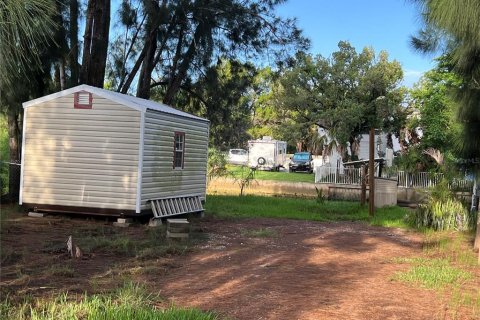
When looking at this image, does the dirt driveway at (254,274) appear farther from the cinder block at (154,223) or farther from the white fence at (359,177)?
the white fence at (359,177)

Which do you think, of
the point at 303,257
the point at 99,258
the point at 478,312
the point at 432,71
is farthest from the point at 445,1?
the point at 432,71

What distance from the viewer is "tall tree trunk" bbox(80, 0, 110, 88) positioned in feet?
48.3

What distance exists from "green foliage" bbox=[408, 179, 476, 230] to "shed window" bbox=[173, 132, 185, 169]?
5.94 metres

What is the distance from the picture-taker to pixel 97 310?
4516 millimetres

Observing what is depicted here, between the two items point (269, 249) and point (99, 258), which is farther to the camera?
point (269, 249)

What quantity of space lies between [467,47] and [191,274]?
16.0 feet

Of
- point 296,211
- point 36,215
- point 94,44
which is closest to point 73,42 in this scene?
point 94,44

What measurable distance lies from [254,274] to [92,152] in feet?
19.9

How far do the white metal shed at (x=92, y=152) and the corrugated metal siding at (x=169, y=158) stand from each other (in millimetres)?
23

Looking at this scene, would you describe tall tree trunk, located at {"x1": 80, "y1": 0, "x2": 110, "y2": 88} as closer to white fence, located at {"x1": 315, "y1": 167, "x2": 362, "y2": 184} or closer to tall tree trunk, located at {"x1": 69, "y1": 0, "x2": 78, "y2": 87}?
tall tree trunk, located at {"x1": 69, "y1": 0, "x2": 78, "y2": 87}

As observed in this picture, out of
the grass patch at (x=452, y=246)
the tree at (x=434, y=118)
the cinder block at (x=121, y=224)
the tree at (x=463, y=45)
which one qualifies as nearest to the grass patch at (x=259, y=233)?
the cinder block at (x=121, y=224)

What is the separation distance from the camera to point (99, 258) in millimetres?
7680

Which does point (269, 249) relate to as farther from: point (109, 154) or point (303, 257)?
point (109, 154)

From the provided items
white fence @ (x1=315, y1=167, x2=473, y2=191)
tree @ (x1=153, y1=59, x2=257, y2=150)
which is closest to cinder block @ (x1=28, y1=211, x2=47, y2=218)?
tree @ (x1=153, y1=59, x2=257, y2=150)
